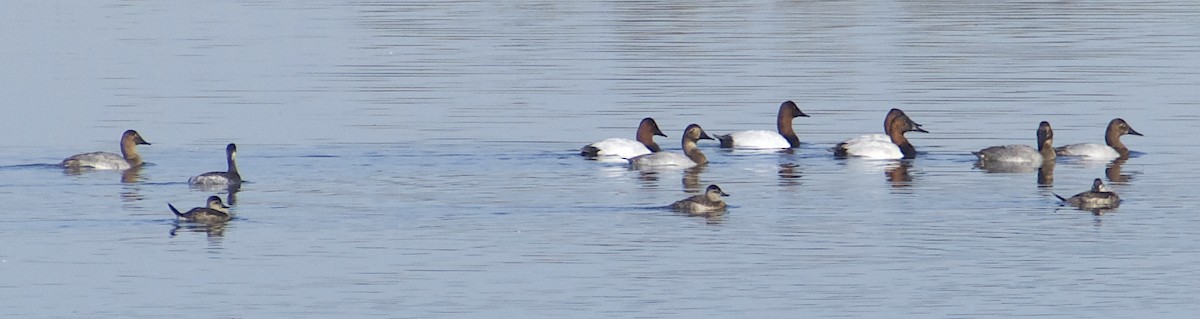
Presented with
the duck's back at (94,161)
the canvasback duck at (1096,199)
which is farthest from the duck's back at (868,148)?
the duck's back at (94,161)

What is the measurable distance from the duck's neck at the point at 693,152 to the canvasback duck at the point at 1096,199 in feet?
14.5

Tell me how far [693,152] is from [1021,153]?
3.05 meters

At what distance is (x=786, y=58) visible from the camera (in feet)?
107

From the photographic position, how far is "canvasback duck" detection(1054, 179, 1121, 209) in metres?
17.6

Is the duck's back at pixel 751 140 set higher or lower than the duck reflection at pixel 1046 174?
higher

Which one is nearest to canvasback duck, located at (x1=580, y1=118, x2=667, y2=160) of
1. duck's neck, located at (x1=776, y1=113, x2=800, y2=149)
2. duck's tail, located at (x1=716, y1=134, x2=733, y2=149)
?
duck's tail, located at (x1=716, y1=134, x2=733, y2=149)

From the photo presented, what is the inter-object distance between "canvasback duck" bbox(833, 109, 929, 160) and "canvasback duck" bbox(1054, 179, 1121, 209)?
13.1 feet

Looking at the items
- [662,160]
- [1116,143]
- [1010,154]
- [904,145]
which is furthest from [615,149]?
[1116,143]

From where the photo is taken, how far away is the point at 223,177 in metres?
19.1

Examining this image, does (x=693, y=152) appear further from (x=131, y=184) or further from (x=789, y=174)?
(x=131, y=184)

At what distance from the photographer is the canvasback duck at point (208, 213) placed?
16.8 m

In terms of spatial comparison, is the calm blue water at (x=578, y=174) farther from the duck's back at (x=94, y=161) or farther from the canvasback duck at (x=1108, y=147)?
the canvasback duck at (x=1108, y=147)

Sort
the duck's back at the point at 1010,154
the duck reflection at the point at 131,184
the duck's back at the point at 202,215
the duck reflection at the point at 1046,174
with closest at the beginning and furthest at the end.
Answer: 1. the duck's back at the point at 202,215
2. the duck reflection at the point at 131,184
3. the duck reflection at the point at 1046,174
4. the duck's back at the point at 1010,154

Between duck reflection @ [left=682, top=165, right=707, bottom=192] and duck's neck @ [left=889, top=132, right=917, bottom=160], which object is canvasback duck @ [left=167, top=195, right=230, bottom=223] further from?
duck's neck @ [left=889, top=132, right=917, bottom=160]
